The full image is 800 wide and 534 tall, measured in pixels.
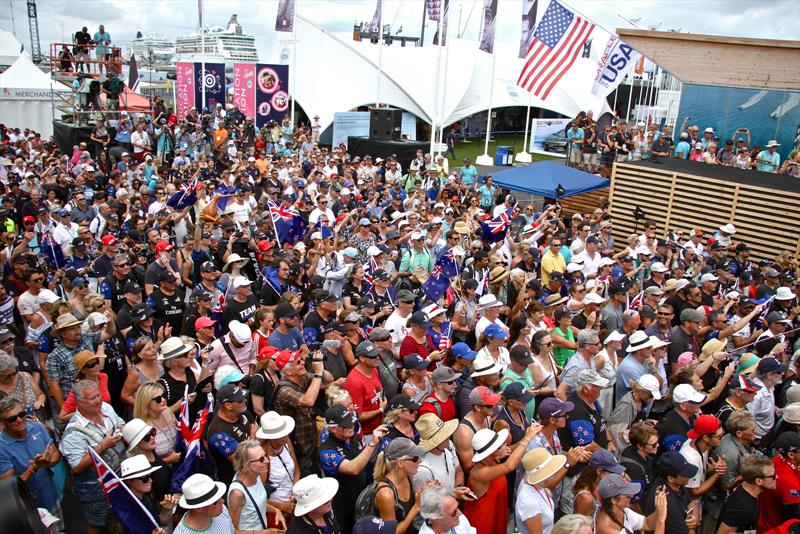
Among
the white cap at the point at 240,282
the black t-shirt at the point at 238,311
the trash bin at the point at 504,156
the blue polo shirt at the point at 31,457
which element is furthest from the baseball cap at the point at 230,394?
the trash bin at the point at 504,156

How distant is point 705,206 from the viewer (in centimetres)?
1362

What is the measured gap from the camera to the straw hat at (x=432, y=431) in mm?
4094

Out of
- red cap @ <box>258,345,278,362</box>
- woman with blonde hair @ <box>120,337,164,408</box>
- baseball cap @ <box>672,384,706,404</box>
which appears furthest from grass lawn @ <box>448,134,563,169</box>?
woman with blonde hair @ <box>120,337,164,408</box>

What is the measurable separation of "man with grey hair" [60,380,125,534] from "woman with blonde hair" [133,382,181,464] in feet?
0.63

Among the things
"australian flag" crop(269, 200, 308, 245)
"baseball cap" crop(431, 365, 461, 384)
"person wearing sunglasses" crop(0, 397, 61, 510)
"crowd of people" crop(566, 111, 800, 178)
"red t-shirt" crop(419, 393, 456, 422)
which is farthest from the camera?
"crowd of people" crop(566, 111, 800, 178)

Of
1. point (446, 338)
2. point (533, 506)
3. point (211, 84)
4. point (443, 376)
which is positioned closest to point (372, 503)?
point (533, 506)

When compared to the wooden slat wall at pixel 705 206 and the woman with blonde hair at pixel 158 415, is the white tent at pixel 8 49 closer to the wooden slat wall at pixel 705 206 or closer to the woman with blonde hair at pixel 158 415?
the wooden slat wall at pixel 705 206

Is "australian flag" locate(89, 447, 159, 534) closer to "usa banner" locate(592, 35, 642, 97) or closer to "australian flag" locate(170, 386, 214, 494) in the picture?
"australian flag" locate(170, 386, 214, 494)

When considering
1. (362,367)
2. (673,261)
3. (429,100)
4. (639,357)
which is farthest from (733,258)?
(429,100)

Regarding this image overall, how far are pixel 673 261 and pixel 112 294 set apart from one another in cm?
805

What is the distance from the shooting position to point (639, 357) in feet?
19.2

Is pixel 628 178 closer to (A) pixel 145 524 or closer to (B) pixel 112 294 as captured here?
(B) pixel 112 294

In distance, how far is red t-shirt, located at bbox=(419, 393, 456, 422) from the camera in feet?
15.1

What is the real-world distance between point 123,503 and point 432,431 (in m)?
1.90
